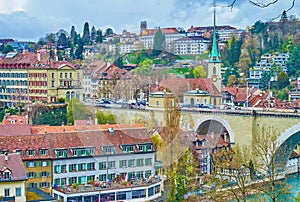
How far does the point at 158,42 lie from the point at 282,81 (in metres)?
17.2

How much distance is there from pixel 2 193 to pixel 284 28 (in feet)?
70.7

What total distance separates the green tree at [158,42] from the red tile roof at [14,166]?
3787mm

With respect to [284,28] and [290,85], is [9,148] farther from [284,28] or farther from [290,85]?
[284,28]

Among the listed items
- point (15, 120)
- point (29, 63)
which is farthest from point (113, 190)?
point (29, 63)

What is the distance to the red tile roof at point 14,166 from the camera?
7441 mm

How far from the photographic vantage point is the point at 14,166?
7.61 m

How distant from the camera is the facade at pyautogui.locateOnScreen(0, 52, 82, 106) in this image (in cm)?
1625

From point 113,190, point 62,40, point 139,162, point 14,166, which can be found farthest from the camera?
point 62,40

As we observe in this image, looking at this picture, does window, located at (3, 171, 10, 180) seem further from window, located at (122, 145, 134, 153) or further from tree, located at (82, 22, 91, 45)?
tree, located at (82, 22, 91, 45)

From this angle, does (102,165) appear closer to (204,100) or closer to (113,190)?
(113,190)

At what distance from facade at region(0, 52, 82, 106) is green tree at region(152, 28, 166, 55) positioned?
38.3 feet

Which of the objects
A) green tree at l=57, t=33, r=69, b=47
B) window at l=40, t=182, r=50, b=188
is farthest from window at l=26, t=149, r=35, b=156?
green tree at l=57, t=33, r=69, b=47

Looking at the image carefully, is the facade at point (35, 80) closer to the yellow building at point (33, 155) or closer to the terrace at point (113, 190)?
the yellow building at point (33, 155)

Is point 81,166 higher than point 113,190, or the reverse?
point 81,166
